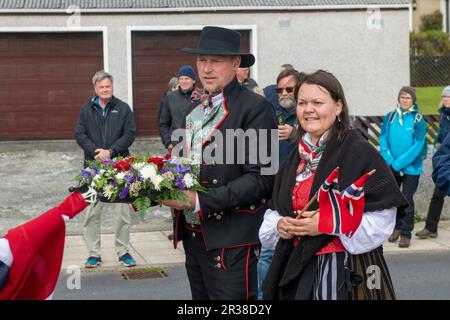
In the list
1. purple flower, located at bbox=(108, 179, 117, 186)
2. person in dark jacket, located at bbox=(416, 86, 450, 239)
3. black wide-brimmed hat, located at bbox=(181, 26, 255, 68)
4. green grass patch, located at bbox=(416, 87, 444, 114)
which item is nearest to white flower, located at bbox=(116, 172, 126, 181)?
purple flower, located at bbox=(108, 179, 117, 186)

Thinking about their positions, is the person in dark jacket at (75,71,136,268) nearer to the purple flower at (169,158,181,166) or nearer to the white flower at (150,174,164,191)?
the purple flower at (169,158,181,166)

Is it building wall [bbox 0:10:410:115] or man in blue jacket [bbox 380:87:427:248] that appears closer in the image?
man in blue jacket [bbox 380:87:427:248]

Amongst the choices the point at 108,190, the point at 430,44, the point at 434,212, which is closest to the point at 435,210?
the point at 434,212

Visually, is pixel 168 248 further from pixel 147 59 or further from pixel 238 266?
pixel 147 59

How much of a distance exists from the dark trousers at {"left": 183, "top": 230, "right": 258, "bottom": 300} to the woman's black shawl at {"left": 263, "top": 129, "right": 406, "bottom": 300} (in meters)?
0.65

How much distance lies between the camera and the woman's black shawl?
4.34 metres

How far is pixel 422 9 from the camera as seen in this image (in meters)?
44.2

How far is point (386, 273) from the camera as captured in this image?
4.40 m

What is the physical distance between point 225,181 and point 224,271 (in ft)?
1.83

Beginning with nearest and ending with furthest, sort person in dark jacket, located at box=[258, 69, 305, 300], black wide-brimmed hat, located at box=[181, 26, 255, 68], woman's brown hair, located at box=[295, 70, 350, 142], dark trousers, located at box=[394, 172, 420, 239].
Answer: woman's brown hair, located at box=[295, 70, 350, 142]
black wide-brimmed hat, located at box=[181, 26, 255, 68]
person in dark jacket, located at box=[258, 69, 305, 300]
dark trousers, located at box=[394, 172, 420, 239]

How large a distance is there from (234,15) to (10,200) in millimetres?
10342

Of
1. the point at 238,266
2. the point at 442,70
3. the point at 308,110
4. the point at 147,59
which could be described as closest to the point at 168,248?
the point at 238,266

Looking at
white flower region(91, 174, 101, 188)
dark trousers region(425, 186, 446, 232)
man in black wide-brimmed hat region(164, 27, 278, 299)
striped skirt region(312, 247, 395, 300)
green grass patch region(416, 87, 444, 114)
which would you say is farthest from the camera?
green grass patch region(416, 87, 444, 114)

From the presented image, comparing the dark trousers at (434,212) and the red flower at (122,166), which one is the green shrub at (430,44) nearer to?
the dark trousers at (434,212)
